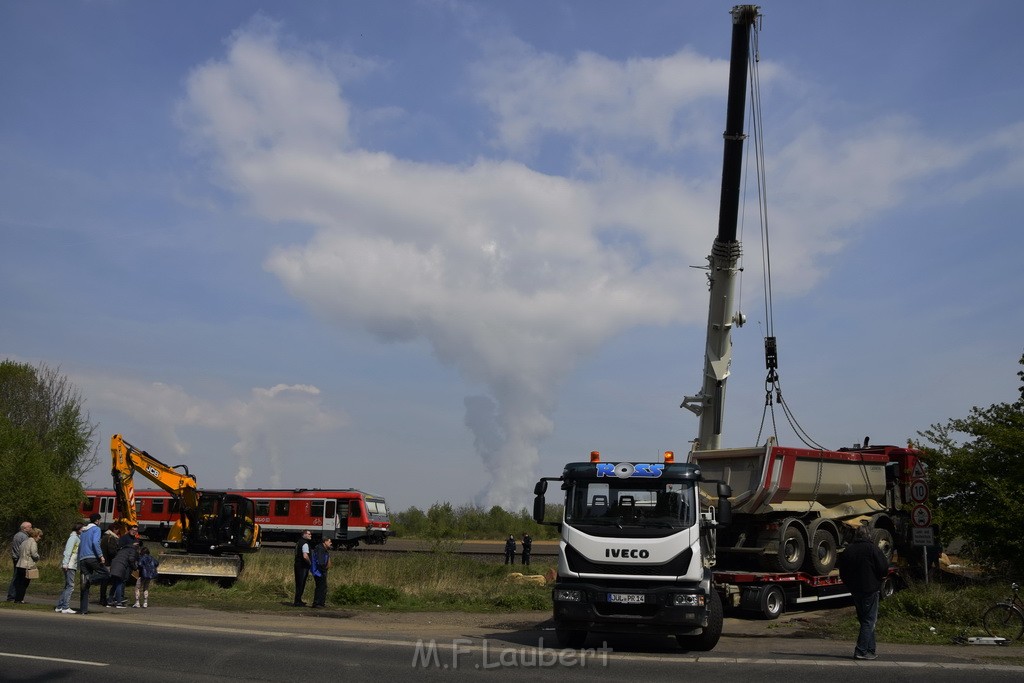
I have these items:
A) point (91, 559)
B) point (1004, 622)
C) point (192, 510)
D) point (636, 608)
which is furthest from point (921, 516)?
point (192, 510)

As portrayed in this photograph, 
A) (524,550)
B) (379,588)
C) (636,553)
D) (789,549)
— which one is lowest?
(379,588)

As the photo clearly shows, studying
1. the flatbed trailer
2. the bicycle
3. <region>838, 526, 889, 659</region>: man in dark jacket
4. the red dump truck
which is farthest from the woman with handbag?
the bicycle

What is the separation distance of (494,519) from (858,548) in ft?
165

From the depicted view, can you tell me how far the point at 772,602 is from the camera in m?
14.9

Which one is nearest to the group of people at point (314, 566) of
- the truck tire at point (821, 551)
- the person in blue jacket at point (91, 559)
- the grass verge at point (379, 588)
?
the grass verge at point (379, 588)

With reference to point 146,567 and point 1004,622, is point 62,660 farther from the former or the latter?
point 1004,622

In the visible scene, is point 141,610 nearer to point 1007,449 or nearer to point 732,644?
point 732,644

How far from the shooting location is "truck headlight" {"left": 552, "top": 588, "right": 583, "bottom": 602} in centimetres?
1100

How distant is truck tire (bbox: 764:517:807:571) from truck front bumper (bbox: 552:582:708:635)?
181 inches

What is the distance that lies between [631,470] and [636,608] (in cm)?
179

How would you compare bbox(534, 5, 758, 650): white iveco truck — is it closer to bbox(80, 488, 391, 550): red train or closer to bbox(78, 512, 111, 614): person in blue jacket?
bbox(78, 512, 111, 614): person in blue jacket

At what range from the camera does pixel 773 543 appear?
15.2 metres

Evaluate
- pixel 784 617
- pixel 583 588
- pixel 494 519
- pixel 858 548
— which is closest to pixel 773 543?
pixel 784 617

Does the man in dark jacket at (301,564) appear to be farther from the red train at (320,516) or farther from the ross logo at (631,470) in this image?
the red train at (320,516)
